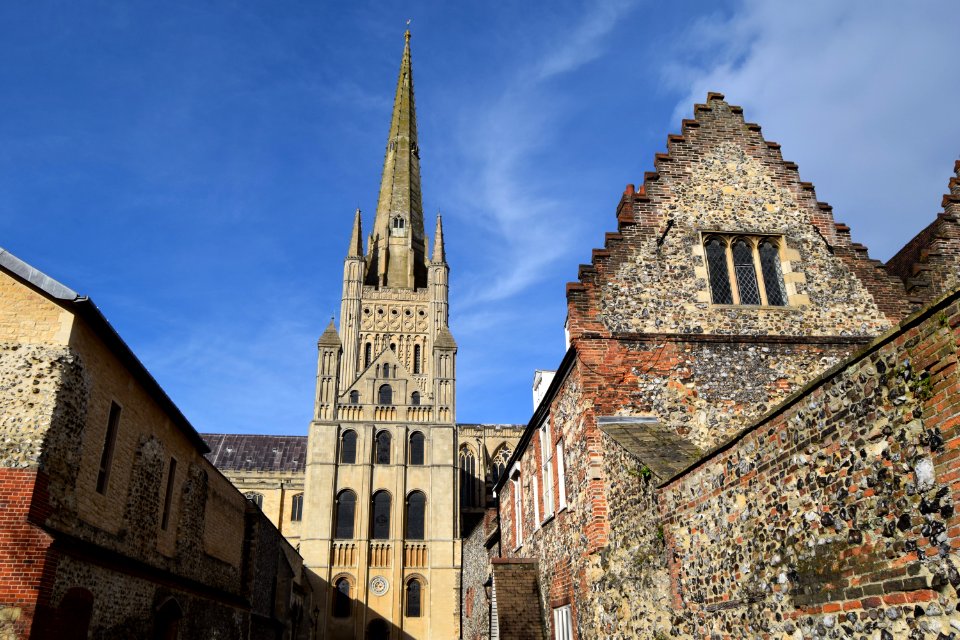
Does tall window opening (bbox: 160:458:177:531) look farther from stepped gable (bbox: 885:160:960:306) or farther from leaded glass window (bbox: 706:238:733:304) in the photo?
stepped gable (bbox: 885:160:960:306)

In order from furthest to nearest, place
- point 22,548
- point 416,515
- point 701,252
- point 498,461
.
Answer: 1. point 498,461
2. point 416,515
3. point 701,252
4. point 22,548

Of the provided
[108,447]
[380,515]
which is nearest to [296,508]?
[380,515]

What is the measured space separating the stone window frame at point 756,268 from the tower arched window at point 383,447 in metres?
37.2

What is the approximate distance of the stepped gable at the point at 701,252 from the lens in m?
13.7

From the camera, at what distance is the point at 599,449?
12484 millimetres

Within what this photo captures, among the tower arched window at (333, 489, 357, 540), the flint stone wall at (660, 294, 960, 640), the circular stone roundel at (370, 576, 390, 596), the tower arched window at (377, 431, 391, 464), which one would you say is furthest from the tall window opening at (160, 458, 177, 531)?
the tower arched window at (377, 431, 391, 464)

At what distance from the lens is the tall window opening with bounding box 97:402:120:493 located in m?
12.2

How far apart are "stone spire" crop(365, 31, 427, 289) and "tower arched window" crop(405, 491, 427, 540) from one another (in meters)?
24.3

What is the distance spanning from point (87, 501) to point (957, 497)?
1175 cm

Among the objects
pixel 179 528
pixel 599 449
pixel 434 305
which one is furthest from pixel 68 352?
pixel 434 305

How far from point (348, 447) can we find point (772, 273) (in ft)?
126

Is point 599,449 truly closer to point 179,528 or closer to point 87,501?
point 87,501

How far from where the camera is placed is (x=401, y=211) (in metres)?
74.2

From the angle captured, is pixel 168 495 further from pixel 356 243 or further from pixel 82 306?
pixel 356 243
